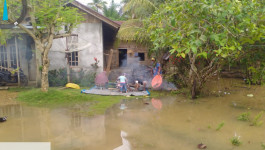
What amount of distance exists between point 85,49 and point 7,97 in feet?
15.6

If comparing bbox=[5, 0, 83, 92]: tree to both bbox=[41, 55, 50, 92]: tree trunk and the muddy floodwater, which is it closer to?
bbox=[41, 55, 50, 92]: tree trunk

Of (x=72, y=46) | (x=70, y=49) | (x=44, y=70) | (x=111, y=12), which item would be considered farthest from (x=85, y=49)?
(x=111, y=12)

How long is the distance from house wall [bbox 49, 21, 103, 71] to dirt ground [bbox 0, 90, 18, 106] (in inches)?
113

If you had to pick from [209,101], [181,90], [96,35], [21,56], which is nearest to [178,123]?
[209,101]

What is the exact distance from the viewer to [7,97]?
30.2 ft

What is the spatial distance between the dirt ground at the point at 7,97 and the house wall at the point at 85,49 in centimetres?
288

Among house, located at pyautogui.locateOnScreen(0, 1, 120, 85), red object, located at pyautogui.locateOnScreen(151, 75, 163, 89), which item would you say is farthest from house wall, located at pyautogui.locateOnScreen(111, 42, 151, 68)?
red object, located at pyautogui.locateOnScreen(151, 75, 163, 89)

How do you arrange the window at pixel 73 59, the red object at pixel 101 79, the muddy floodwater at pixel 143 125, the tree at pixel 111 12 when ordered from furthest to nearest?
1. the tree at pixel 111 12
2. the window at pixel 73 59
3. the red object at pixel 101 79
4. the muddy floodwater at pixel 143 125

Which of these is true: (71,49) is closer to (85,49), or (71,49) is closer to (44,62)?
(85,49)

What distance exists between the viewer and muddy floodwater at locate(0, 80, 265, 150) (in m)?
5.02

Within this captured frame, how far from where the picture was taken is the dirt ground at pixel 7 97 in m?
8.47

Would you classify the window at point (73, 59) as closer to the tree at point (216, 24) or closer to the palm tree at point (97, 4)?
the tree at point (216, 24)

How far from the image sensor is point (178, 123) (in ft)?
20.9

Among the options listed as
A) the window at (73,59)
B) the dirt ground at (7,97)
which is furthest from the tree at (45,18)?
the window at (73,59)
